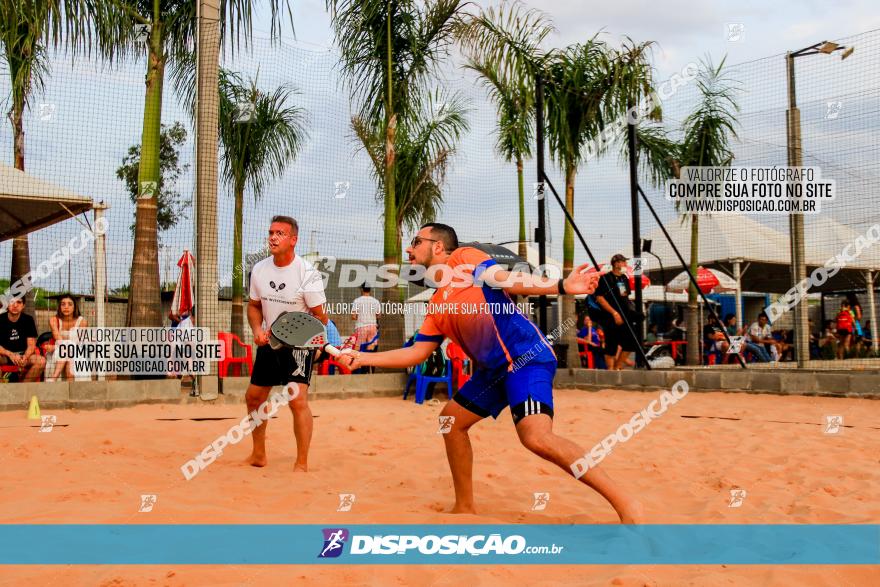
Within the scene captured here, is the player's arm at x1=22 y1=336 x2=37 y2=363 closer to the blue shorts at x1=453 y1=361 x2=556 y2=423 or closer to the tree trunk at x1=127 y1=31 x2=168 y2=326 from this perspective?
the tree trunk at x1=127 y1=31 x2=168 y2=326

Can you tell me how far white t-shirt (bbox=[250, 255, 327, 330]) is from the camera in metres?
5.53

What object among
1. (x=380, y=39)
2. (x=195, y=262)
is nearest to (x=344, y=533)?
(x=195, y=262)

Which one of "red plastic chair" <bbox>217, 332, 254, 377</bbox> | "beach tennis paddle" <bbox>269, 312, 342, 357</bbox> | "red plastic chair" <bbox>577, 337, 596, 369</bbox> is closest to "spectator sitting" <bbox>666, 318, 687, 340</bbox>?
"red plastic chair" <bbox>577, 337, 596, 369</bbox>

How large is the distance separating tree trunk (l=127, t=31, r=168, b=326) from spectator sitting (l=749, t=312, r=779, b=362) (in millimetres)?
11761

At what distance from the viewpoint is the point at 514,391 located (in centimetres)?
396

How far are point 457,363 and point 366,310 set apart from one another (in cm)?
164

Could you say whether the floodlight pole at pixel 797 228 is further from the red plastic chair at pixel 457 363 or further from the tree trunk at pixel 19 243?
the tree trunk at pixel 19 243

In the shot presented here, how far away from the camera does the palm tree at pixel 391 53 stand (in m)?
11.8

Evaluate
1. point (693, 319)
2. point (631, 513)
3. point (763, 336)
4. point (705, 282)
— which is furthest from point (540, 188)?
point (631, 513)

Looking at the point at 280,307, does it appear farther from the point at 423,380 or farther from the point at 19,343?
the point at 19,343

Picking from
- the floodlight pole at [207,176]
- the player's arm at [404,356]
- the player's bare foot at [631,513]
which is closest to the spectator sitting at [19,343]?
the floodlight pole at [207,176]

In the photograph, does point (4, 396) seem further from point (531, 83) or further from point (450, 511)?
point (531, 83)

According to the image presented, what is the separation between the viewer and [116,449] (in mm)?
5922

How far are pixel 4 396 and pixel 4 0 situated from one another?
503cm
